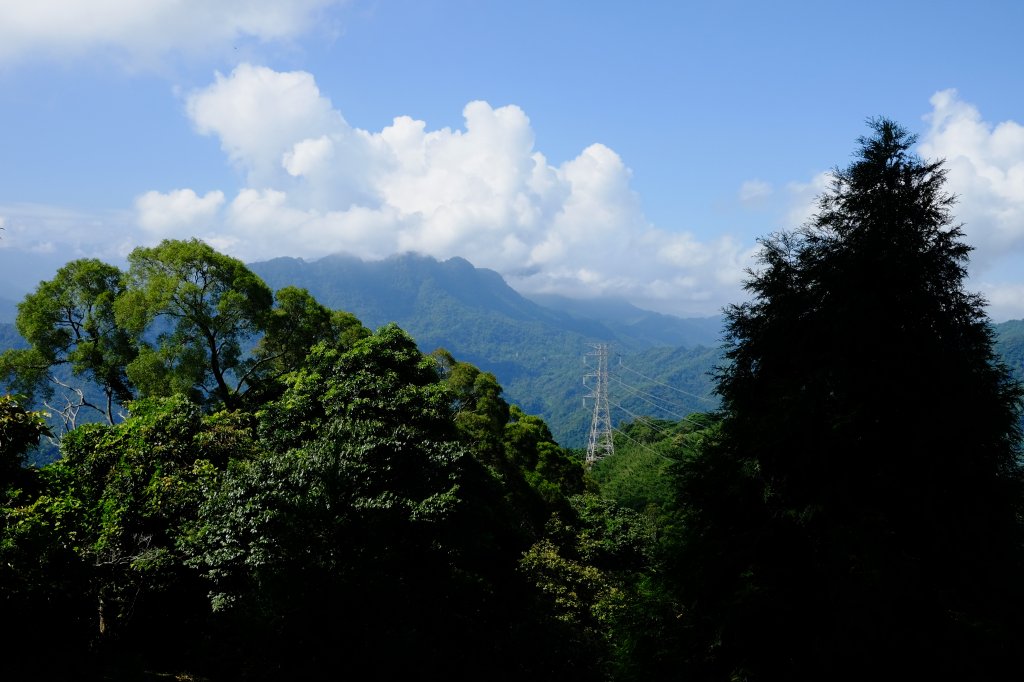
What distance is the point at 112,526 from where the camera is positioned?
9.62m

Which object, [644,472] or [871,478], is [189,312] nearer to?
[871,478]

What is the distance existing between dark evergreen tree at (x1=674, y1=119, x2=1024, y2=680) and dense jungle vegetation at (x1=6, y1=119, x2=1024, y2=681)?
0.10 feet

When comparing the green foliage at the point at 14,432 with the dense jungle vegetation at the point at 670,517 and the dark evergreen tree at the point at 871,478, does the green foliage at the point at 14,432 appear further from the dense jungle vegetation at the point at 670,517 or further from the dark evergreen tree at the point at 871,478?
the dark evergreen tree at the point at 871,478

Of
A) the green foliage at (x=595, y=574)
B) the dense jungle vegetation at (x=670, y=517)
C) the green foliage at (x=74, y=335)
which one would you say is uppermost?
the green foliage at (x=74, y=335)

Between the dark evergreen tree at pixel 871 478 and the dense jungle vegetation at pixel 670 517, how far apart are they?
0.10 ft

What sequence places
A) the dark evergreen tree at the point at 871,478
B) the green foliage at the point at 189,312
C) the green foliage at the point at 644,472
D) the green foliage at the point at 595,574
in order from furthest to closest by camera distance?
the green foliage at the point at 644,472
the green foliage at the point at 189,312
the green foliage at the point at 595,574
the dark evergreen tree at the point at 871,478

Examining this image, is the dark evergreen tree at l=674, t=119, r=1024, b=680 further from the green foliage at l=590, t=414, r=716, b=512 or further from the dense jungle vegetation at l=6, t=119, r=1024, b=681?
→ the green foliage at l=590, t=414, r=716, b=512

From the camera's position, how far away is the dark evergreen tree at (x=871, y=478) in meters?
6.87

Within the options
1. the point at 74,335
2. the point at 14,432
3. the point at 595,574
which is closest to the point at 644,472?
the point at 595,574

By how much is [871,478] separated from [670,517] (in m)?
4.05

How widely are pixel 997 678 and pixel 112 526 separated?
12.7m

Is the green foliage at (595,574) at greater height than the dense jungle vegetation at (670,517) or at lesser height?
lesser

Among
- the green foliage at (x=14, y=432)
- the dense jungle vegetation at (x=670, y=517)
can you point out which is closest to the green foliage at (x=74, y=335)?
the dense jungle vegetation at (x=670, y=517)

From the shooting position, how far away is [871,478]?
7348mm
